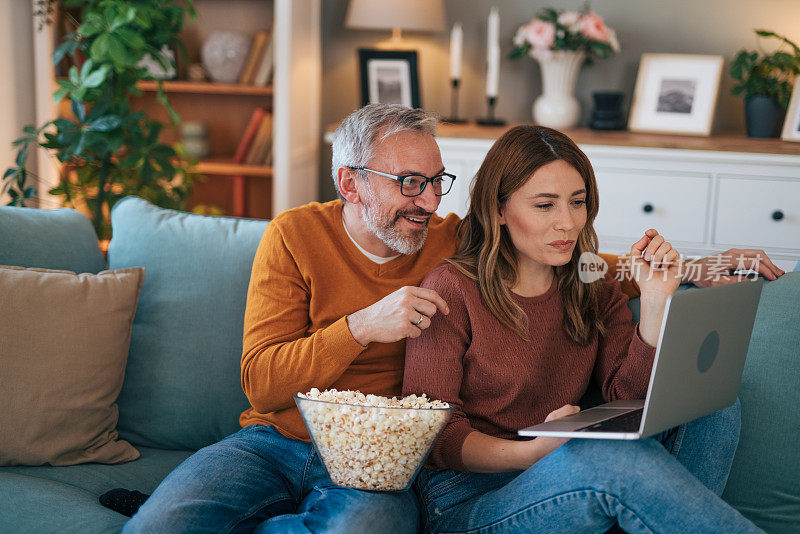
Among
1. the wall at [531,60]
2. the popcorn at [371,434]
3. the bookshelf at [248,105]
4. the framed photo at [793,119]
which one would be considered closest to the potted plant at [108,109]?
the bookshelf at [248,105]

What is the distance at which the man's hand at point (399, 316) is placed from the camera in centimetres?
137

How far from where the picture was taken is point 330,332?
1.44 m

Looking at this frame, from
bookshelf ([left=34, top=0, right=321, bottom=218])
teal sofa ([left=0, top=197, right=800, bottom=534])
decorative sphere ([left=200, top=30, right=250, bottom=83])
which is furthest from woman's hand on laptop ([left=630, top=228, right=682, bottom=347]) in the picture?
decorative sphere ([left=200, top=30, right=250, bottom=83])

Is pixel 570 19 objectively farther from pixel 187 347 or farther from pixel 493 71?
pixel 187 347

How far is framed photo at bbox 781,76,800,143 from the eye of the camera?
2910 millimetres

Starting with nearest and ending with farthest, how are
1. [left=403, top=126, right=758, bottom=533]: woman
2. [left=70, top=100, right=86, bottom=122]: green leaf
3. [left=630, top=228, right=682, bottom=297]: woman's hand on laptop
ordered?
[left=403, top=126, right=758, bottom=533]: woman → [left=630, top=228, right=682, bottom=297]: woman's hand on laptop → [left=70, top=100, right=86, bottom=122]: green leaf

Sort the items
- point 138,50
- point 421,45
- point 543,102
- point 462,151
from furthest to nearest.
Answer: point 421,45, point 543,102, point 462,151, point 138,50

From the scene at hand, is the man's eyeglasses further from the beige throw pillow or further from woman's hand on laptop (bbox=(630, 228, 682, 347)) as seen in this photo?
the beige throw pillow

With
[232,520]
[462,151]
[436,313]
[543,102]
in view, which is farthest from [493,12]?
[232,520]

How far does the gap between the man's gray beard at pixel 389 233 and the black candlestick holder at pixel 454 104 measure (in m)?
1.81

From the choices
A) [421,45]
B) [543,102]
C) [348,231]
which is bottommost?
[348,231]

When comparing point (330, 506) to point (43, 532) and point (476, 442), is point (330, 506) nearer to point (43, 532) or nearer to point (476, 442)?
point (476, 442)

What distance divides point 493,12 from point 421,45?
45 cm

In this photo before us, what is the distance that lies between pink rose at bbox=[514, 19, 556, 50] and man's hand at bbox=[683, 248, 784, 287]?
5.37 feet
